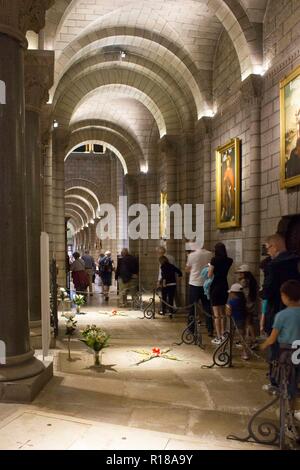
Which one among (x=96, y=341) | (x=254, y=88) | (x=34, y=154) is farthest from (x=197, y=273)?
(x=254, y=88)

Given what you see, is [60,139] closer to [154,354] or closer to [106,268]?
[106,268]

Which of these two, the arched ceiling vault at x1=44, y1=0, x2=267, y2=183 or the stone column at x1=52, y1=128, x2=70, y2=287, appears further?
the stone column at x1=52, y1=128, x2=70, y2=287

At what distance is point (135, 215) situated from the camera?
826 inches

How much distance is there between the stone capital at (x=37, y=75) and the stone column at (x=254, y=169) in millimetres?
4059

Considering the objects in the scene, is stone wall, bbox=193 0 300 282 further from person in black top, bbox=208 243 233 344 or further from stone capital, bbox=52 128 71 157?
stone capital, bbox=52 128 71 157

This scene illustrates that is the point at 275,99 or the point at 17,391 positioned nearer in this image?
the point at 17,391

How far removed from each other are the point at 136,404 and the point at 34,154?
4.72 metres

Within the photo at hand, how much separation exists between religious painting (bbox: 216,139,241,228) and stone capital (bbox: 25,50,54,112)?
→ 4527 mm

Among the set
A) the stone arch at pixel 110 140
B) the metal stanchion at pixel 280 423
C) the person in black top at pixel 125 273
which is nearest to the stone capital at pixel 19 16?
the metal stanchion at pixel 280 423

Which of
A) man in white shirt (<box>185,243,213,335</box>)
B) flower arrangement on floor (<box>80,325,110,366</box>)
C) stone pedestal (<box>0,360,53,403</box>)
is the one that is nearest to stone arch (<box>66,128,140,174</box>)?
man in white shirt (<box>185,243,213,335</box>)

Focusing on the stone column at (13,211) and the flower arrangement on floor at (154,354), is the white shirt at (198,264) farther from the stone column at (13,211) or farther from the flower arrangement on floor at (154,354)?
the stone column at (13,211)

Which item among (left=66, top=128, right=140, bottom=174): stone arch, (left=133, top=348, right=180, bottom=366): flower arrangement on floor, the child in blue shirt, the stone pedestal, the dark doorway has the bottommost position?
(left=133, top=348, right=180, bottom=366): flower arrangement on floor

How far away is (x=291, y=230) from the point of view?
27.0 feet

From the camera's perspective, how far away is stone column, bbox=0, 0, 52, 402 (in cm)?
479
